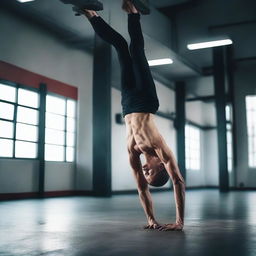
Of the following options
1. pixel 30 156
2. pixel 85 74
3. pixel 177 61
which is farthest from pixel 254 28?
pixel 30 156

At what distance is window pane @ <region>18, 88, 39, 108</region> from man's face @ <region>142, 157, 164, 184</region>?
641cm

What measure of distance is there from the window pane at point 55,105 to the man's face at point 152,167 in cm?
709

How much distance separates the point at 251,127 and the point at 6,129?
33.1 feet

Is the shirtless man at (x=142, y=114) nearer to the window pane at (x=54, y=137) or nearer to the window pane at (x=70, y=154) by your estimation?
the window pane at (x=54, y=137)

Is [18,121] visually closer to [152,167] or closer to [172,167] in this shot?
[152,167]

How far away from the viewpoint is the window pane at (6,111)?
848cm

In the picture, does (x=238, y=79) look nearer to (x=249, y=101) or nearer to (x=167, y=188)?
(x=249, y=101)

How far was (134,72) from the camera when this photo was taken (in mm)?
3348

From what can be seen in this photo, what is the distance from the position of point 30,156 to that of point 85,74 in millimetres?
3312

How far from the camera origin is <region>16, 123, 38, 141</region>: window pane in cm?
900

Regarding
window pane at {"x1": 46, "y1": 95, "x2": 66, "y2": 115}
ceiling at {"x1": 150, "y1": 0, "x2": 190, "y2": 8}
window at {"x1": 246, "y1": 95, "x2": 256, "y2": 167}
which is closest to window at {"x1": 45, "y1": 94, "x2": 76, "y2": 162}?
window pane at {"x1": 46, "y1": 95, "x2": 66, "y2": 115}

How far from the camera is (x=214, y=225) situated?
12.1ft

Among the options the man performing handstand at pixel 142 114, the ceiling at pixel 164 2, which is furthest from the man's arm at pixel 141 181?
the ceiling at pixel 164 2

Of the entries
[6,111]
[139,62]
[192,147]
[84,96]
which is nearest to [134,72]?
[139,62]
